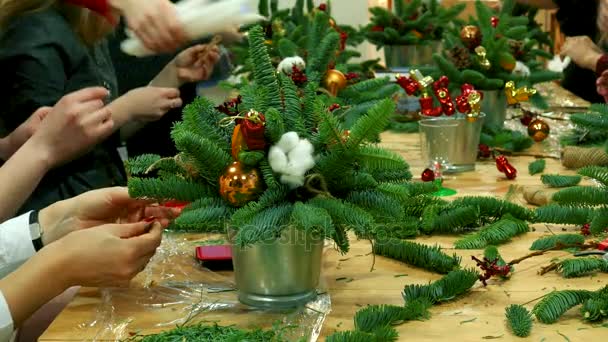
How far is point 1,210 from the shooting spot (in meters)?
1.50

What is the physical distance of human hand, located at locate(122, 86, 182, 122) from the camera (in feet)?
7.07

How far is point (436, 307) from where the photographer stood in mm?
1056

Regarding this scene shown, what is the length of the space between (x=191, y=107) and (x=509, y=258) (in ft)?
1.60

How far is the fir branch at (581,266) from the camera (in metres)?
1.14

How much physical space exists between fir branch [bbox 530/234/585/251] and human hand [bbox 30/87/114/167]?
0.90 meters

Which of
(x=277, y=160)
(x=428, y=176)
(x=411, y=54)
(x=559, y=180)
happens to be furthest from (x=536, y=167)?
(x=411, y=54)

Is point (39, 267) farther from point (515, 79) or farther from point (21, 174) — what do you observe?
point (515, 79)

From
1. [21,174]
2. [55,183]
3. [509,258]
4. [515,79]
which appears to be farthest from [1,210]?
[515,79]

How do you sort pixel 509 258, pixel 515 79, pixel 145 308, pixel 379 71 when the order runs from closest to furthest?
pixel 145 308 → pixel 509 258 → pixel 515 79 → pixel 379 71

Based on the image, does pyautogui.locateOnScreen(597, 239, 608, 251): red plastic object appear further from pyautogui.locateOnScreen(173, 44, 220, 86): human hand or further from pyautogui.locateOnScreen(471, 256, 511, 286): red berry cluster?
pyautogui.locateOnScreen(173, 44, 220, 86): human hand

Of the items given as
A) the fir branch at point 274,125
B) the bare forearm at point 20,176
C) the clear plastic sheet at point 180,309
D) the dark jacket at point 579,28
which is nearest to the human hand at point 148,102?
the bare forearm at point 20,176

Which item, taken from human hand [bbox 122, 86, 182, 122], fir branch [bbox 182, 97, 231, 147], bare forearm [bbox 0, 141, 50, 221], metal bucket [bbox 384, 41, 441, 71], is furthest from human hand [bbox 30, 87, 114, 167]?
metal bucket [bbox 384, 41, 441, 71]

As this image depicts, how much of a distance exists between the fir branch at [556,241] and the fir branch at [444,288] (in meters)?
0.20

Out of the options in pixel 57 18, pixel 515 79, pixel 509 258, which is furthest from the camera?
pixel 515 79
